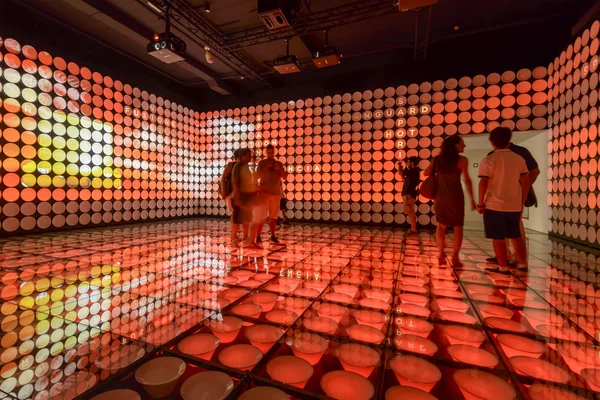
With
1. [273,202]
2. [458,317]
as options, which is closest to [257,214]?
[273,202]

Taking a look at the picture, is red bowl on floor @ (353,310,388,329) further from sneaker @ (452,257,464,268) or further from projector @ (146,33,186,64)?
projector @ (146,33,186,64)

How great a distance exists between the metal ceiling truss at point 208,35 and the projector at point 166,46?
0.42 m

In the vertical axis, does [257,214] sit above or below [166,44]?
below

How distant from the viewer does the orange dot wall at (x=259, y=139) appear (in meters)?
5.12

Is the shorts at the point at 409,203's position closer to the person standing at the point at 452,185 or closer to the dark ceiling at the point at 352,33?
the person standing at the point at 452,185

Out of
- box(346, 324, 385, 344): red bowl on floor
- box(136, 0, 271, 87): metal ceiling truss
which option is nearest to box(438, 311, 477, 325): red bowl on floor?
box(346, 324, 385, 344): red bowl on floor

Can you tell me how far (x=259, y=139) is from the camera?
348 inches

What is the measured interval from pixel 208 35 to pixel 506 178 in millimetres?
6128

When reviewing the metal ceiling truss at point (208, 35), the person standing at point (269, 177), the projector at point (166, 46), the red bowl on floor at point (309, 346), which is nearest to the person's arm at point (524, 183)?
the red bowl on floor at point (309, 346)

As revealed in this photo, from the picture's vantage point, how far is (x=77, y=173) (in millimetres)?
6230

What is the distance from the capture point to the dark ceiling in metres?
5.29

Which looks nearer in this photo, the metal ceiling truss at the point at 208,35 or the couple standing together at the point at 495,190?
the couple standing together at the point at 495,190

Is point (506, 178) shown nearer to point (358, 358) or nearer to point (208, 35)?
point (358, 358)

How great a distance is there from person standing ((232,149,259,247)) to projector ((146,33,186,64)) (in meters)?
2.98
